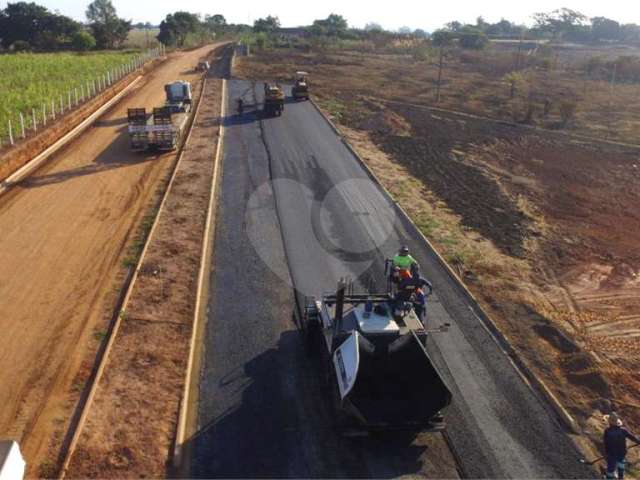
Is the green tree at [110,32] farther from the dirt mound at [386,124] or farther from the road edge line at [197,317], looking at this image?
the road edge line at [197,317]

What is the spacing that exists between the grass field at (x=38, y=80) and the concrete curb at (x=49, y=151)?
1.96 metres

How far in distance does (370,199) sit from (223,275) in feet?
29.8

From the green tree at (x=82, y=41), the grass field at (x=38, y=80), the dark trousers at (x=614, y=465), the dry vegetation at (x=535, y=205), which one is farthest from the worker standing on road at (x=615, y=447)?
the green tree at (x=82, y=41)

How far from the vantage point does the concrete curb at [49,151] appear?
25741 mm

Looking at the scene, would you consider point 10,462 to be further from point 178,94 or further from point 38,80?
point 38,80

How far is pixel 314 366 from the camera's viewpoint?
1401 centimetres

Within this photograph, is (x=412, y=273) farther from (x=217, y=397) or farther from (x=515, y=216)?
(x=515, y=216)

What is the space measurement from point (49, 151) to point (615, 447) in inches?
1127

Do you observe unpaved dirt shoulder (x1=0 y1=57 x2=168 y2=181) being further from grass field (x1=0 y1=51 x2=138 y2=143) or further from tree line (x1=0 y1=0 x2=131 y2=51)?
tree line (x1=0 y1=0 x2=131 y2=51)

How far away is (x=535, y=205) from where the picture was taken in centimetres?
2747

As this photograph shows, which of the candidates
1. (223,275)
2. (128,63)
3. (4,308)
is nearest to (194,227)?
(223,275)

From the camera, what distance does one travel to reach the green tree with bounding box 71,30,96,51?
86.0m

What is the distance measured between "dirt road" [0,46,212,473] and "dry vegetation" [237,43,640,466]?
35.0ft

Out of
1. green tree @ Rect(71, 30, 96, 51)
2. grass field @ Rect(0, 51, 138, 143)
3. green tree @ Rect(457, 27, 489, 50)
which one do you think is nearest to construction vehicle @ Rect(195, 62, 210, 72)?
grass field @ Rect(0, 51, 138, 143)
